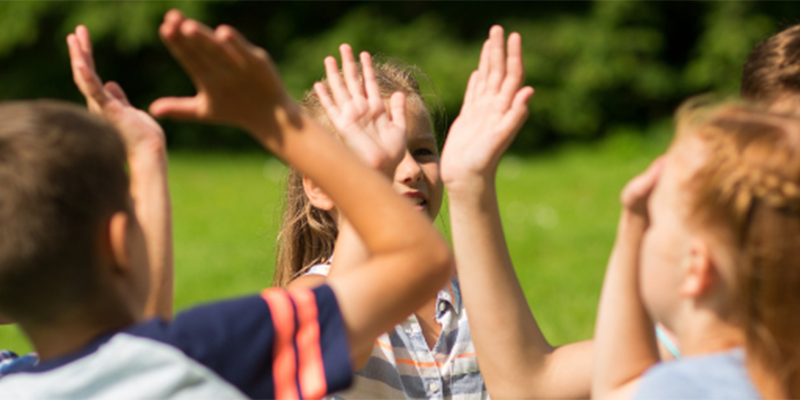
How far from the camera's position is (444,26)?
17.6 metres

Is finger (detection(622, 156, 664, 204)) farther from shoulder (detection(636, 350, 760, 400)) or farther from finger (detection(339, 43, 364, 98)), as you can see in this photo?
finger (detection(339, 43, 364, 98))

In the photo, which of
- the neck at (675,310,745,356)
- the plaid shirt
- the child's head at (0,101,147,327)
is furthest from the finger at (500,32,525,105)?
the plaid shirt

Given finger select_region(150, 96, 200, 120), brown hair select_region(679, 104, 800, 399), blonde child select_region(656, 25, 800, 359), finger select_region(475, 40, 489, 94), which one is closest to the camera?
brown hair select_region(679, 104, 800, 399)

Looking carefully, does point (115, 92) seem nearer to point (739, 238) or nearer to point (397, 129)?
point (397, 129)

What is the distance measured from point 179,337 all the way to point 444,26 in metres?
16.8

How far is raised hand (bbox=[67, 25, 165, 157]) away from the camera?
1735 millimetres

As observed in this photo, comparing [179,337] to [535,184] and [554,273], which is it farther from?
[535,184]

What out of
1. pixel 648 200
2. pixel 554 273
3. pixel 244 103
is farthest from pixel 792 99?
pixel 554 273

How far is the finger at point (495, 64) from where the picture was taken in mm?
1767

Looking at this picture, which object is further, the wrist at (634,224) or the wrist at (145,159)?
the wrist at (145,159)

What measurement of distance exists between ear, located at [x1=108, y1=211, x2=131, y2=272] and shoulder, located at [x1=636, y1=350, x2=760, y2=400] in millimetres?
798

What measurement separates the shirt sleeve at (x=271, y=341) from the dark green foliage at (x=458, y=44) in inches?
589

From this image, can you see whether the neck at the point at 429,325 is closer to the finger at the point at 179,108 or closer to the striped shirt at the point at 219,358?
the striped shirt at the point at 219,358

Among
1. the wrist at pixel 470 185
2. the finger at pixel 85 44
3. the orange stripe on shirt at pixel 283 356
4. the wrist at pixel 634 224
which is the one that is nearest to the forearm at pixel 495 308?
the wrist at pixel 470 185
